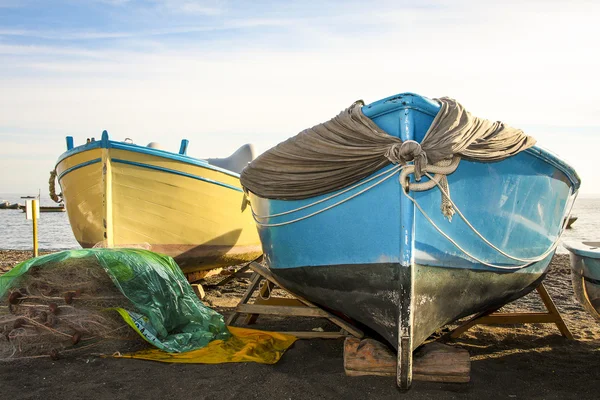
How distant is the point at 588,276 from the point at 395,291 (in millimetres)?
2112

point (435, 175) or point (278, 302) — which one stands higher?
point (435, 175)

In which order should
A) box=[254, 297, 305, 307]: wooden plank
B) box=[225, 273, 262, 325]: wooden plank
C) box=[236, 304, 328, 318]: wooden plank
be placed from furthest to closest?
1. box=[254, 297, 305, 307]: wooden plank
2. box=[225, 273, 262, 325]: wooden plank
3. box=[236, 304, 328, 318]: wooden plank

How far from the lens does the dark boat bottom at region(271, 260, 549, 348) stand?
3676mm

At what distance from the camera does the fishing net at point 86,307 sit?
4.50 metres

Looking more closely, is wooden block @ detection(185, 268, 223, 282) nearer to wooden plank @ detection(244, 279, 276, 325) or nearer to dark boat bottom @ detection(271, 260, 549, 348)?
wooden plank @ detection(244, 279, 276, 325)

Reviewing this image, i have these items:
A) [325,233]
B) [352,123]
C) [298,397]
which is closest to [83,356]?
[298,397]

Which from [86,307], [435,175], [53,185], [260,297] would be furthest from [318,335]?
[53,185]

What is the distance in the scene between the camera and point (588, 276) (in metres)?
4.66

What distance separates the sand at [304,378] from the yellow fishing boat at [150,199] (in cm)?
273

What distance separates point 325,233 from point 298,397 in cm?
120

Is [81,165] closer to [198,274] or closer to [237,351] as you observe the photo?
[198,274]

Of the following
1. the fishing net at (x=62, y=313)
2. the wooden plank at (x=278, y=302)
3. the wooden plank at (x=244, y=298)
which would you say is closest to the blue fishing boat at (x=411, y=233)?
the wooden plank at (x=244, y=298)

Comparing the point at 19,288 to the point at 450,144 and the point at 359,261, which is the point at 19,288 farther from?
the point at 450,144

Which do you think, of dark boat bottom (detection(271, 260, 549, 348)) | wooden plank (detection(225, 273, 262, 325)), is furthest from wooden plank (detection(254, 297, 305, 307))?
dark boat bottom (detection(271, 260, 549, 348))
